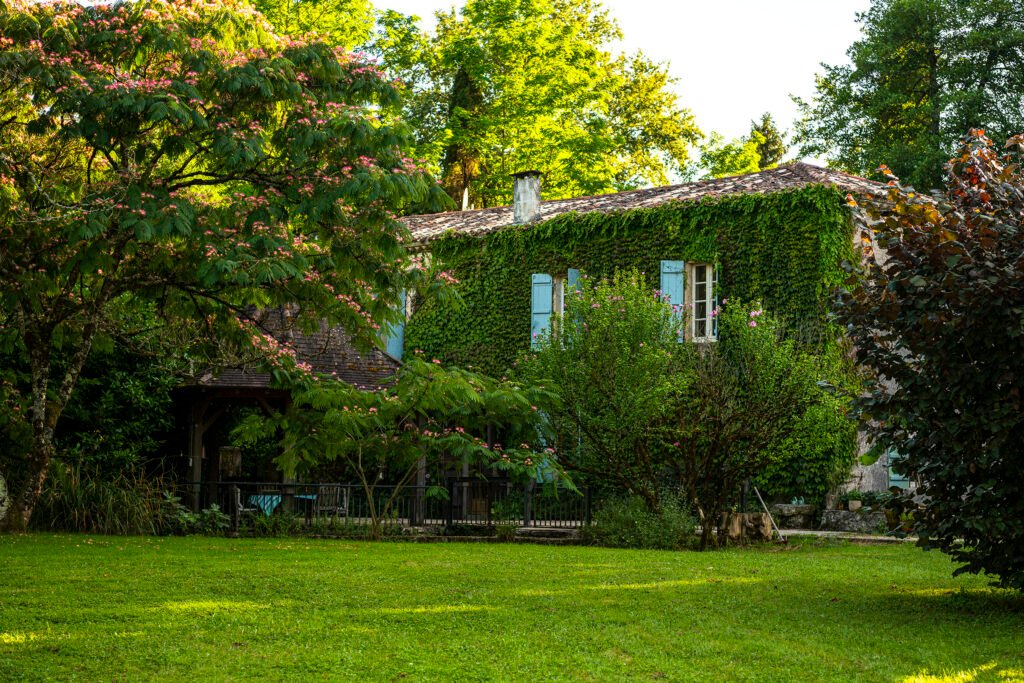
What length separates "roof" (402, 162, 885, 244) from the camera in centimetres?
2177

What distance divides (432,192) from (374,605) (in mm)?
6217

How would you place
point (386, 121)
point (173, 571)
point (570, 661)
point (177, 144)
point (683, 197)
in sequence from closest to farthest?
point (570, 661)
point (173, 571)
point (177, 144)
point (386, 121)
point (683, 197)

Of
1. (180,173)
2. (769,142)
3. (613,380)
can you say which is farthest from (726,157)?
(180,173)

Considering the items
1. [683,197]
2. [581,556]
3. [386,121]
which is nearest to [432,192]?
[386,121]

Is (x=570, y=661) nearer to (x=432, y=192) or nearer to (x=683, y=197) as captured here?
(x=432, y=192)

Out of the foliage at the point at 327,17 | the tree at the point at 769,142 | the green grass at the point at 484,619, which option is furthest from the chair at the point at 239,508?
the tree at the point at 769,142

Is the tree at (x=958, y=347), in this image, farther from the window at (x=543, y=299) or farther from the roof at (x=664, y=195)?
the window at (x=543, y=299)

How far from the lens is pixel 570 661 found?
7152mm

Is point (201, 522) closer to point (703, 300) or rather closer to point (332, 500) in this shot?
point (332, 500)

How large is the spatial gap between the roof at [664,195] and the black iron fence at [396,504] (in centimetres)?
510

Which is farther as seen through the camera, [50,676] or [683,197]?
[683,197]

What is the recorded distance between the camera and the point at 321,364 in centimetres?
2198

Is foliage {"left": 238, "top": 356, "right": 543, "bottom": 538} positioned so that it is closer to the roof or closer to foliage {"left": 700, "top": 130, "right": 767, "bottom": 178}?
the roof

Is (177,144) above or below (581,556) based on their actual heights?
above
